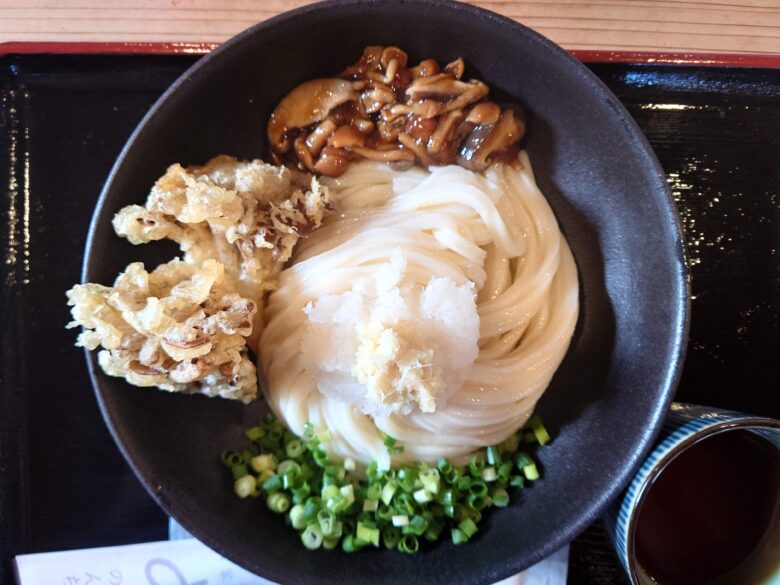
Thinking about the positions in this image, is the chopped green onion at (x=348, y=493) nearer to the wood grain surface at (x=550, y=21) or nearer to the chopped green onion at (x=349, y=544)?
the chopped green onion at (x=349, y=544)

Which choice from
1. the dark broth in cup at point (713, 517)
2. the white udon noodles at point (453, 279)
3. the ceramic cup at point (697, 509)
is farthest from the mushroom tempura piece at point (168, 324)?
the dark broth in cup at point (713, 517)

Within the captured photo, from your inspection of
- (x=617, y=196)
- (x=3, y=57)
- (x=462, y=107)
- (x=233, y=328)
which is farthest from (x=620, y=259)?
(x=3, y=57)

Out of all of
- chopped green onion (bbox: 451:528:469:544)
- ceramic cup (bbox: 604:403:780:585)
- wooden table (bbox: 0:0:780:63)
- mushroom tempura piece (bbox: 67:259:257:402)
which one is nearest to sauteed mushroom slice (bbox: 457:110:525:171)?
wooden table (bbox: 0:0:780:63)

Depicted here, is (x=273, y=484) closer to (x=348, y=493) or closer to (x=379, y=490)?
(x=348, y=493)

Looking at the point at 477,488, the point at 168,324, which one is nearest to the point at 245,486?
the point at 168,324

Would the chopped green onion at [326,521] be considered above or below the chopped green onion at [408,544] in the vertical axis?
above
